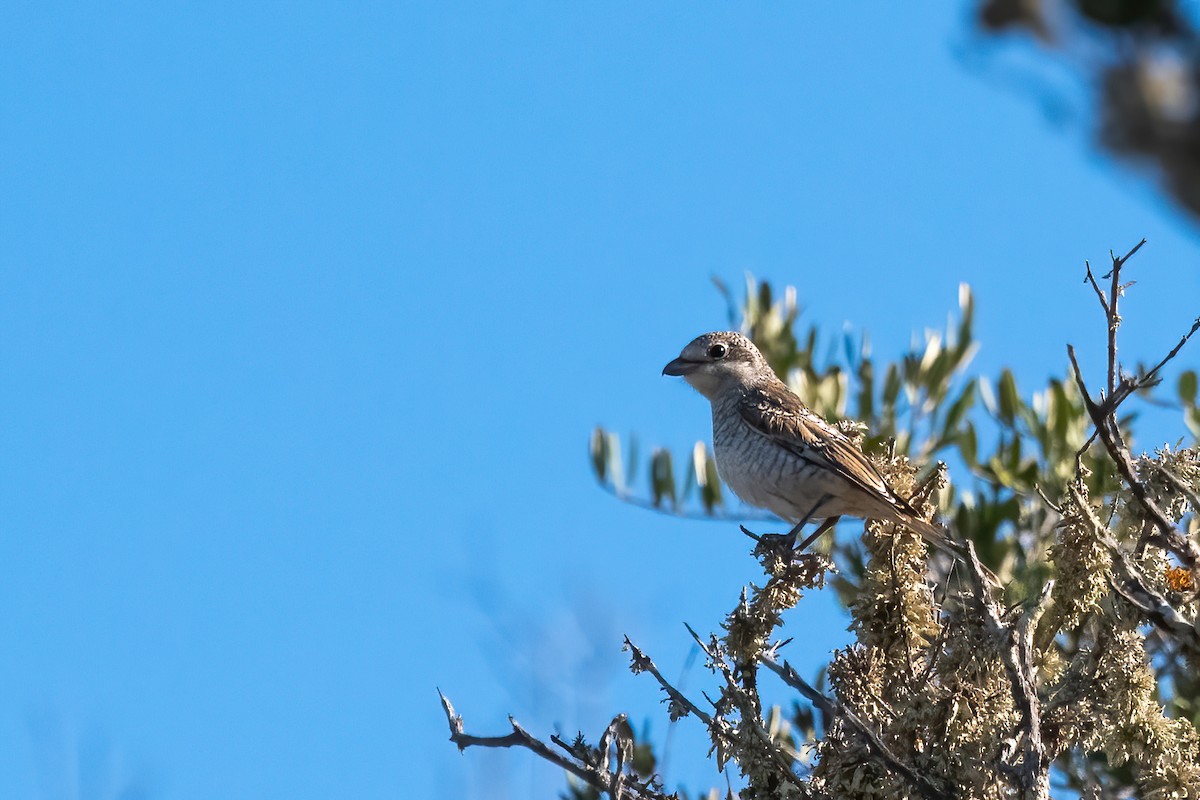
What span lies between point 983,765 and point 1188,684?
1.96 meters

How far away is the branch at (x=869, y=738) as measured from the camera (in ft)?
11.6

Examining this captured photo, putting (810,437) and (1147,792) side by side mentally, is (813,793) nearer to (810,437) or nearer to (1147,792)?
(1147,792)

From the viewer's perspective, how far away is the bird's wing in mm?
5352

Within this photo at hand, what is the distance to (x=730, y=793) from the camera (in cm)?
403

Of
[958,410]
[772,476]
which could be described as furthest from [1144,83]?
[958,410]

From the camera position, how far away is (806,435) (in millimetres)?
6055

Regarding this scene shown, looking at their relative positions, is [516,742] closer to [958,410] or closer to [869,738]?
[869,738]

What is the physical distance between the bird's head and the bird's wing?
0.86 ft

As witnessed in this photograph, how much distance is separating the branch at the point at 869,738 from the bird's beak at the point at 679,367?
138 inches

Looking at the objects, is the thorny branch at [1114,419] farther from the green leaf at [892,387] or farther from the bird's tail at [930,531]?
the green leaf at [892,387]

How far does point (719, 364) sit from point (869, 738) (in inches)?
143

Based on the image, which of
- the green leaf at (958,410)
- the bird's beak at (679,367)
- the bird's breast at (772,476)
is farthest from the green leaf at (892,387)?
the bird's beak at (679,367)

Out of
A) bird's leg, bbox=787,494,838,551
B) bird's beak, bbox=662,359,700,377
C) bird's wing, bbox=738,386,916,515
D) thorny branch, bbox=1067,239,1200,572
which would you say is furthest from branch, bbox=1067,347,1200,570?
bird's beak, bbox=662,359,700,377

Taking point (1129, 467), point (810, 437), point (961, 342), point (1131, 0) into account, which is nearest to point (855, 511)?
point (810, 437)
